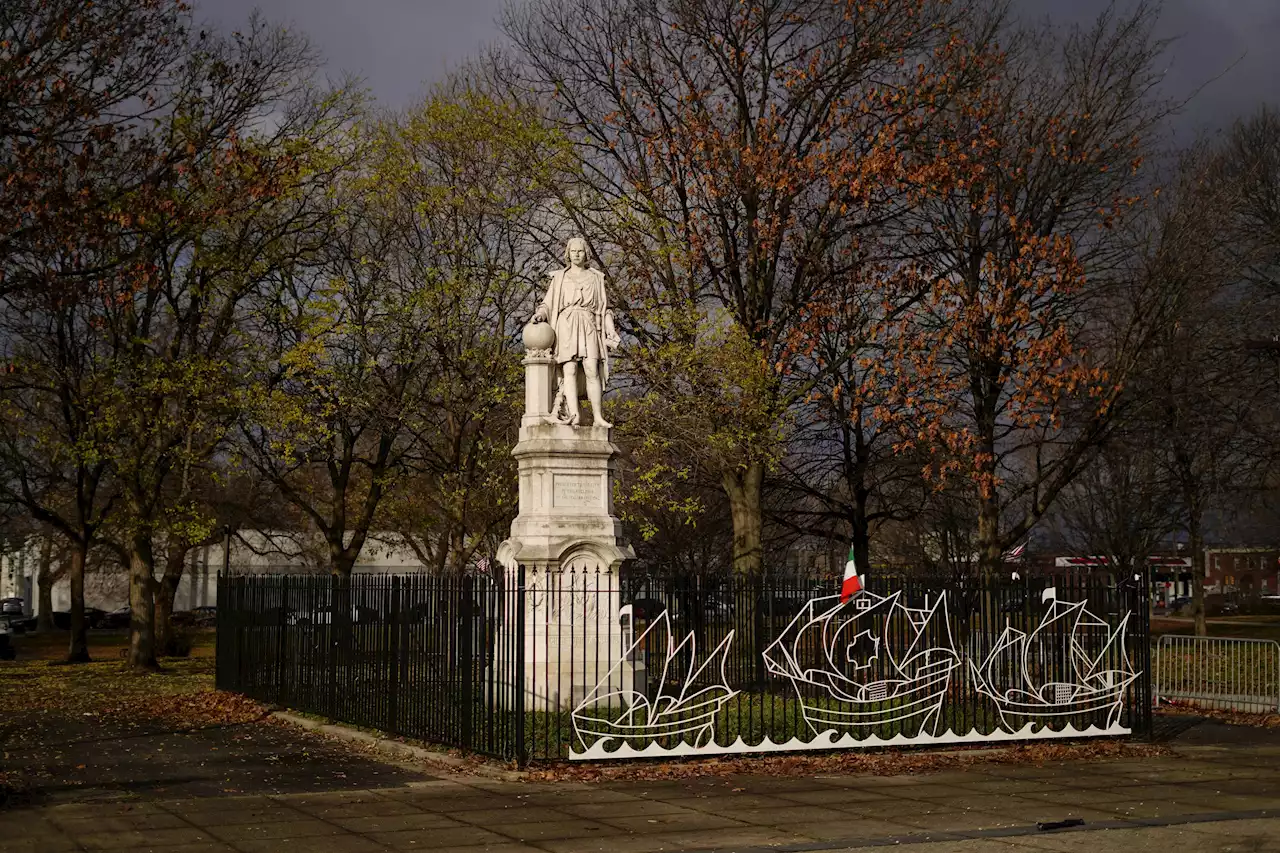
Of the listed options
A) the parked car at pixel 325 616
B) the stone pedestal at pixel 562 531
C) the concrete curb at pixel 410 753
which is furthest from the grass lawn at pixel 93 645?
the stone pedestal at pixel 562 531

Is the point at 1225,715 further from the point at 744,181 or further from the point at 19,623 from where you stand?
the point at 19,623

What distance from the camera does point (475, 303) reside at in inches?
1195

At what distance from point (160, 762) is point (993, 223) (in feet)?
61.9

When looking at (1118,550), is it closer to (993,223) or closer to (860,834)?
(993,223)

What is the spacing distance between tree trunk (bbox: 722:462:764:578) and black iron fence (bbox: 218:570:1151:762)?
7674mm

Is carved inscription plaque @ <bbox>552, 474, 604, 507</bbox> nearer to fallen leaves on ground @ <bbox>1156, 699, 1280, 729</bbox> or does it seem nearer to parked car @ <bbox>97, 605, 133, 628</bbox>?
fallen leaves on ground @ <bbox>1156, 699, 1280, 729</bbox>

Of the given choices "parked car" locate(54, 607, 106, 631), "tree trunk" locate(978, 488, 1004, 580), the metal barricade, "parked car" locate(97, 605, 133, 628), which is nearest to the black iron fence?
the metal barricade

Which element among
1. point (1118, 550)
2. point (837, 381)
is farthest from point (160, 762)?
point (1118, 550)

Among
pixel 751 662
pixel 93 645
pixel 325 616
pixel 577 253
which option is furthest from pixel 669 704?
pixel 93 645

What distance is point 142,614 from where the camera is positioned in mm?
30891

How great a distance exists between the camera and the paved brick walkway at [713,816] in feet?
34.8

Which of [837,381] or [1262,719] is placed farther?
[837,381]

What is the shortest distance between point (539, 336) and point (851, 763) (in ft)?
21.8

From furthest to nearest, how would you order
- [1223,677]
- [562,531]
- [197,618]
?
1. [197,618]
2. [1223,677]
3. [562,531]
